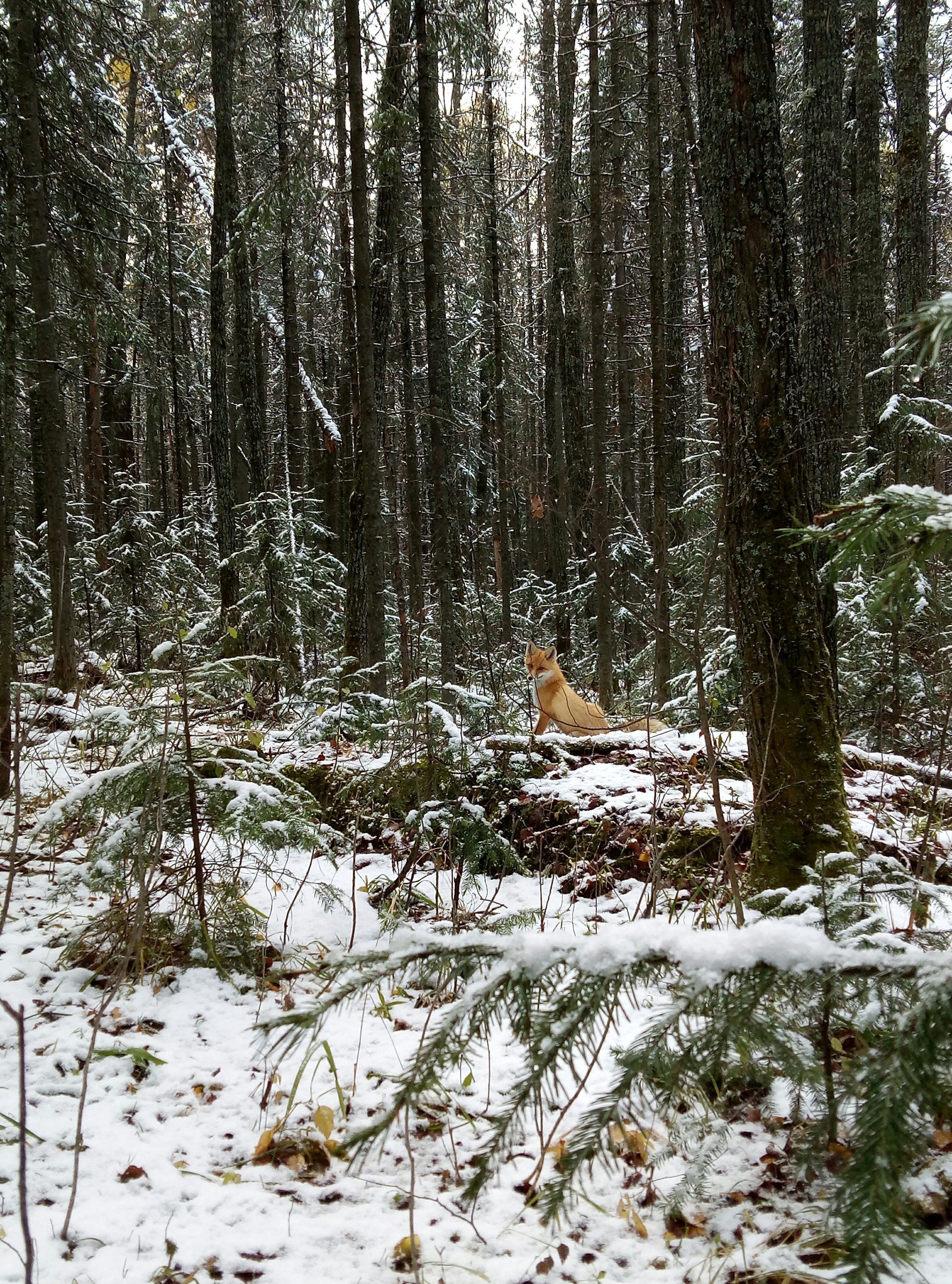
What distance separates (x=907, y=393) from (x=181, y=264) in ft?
49.6

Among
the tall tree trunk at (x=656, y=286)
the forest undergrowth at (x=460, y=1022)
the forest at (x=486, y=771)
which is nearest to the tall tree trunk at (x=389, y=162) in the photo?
the forest at (x=486, y=771)

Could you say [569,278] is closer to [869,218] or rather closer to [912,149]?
[869,218]

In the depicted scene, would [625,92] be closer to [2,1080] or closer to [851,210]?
[851,210]

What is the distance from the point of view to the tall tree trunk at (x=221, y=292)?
9.88 meters

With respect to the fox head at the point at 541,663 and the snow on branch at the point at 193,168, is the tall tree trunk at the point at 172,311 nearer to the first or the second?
the snow on branch at the point at 193,168

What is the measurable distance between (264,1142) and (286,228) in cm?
1140

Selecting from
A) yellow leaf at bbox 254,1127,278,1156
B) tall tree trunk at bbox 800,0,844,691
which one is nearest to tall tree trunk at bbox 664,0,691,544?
tall tree trunk at bbox 800,0,844,691

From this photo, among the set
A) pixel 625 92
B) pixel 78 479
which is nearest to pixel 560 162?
pixel 625 92

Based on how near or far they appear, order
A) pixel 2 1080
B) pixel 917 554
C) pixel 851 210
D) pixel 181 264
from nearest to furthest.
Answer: pixel 917 554
pixel 2 1080
pixel 851 210
pixel 181 264

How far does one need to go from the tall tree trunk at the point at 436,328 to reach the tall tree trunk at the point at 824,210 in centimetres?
442

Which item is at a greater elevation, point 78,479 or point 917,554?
point 78,479

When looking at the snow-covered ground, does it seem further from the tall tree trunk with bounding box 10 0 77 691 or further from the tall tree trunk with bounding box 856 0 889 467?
the tall tree trunk with bounding box 856 0 889 467

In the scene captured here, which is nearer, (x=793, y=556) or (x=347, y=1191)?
(x=347, y=1191)

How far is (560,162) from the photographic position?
38.7 ft
